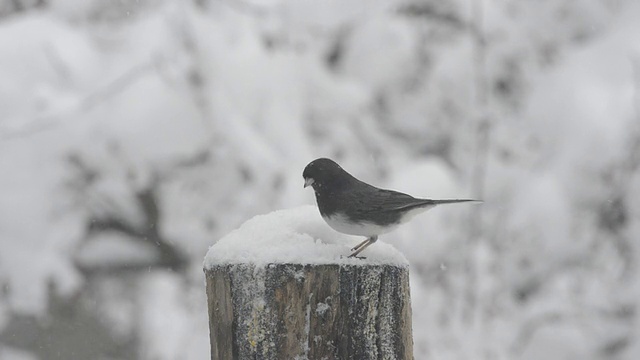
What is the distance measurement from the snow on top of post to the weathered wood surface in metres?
0.03

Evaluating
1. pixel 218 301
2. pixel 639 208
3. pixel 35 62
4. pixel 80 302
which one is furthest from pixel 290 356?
pixel 639 208

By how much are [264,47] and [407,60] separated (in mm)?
1141

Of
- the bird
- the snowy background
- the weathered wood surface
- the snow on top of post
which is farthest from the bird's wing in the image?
the snowy background

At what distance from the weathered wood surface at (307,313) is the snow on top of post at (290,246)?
0.03 metres

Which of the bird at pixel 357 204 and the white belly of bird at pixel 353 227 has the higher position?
the bird at pixel 357 204

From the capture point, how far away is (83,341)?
15.5 feet

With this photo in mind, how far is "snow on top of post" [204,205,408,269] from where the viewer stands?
6.36ft

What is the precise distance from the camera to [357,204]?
2.42 m

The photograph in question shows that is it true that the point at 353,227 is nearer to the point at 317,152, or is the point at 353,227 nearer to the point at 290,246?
the point at 290,246

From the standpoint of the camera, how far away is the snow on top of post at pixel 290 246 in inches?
76.3

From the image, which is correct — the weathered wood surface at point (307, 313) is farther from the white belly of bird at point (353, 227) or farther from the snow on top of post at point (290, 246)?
the white belly of bird at point (353, 227)

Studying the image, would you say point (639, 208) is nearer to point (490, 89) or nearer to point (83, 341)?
point (490, 89)

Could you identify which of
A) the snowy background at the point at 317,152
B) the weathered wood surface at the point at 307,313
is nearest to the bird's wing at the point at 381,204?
the weathered wood surface at the point at 307,313

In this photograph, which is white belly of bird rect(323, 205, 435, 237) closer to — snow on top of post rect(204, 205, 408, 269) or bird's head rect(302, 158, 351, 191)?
snow on top of post rect(204, 205, 408, 269)
